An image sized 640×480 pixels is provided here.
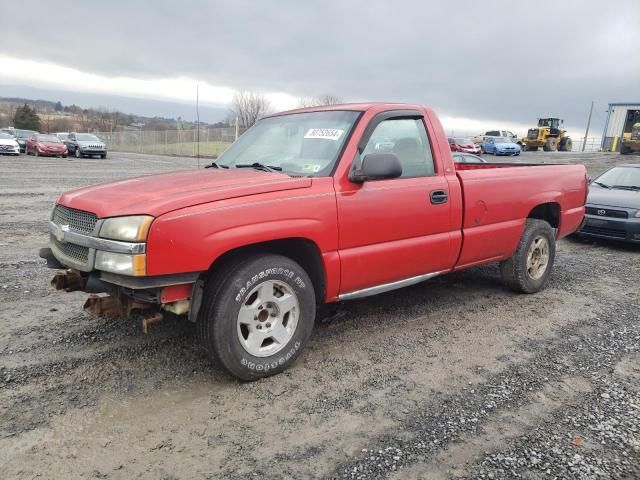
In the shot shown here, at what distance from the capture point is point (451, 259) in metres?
4.54

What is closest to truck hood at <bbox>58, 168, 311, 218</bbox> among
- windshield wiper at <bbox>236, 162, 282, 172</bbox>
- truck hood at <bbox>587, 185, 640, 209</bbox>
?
windshield wiper at <bbox>236, 162, 282, 172</bbox>

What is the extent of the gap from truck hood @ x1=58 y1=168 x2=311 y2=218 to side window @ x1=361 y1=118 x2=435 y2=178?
0.91m

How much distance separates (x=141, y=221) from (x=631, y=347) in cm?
402

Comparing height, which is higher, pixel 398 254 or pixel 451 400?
pixel 398 254

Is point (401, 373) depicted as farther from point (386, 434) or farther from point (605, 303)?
point (605, 303)

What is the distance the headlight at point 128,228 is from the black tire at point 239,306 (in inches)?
23.6

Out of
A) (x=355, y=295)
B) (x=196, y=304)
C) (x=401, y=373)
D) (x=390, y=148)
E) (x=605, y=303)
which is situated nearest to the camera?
(x=196, y=304)

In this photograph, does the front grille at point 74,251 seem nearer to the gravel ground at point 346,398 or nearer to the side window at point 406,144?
the gravel ground at point 346,398

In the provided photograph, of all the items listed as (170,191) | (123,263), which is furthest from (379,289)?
(123,263)

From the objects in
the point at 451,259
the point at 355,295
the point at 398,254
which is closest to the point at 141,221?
the point at 355,295

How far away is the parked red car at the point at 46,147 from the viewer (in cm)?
2964

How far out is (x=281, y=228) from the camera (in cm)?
331

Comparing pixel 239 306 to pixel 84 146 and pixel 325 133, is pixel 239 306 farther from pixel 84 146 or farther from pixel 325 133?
pixel 84 146

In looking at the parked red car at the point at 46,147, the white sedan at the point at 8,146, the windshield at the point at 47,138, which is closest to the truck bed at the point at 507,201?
the parked red car at the point at 46,147
